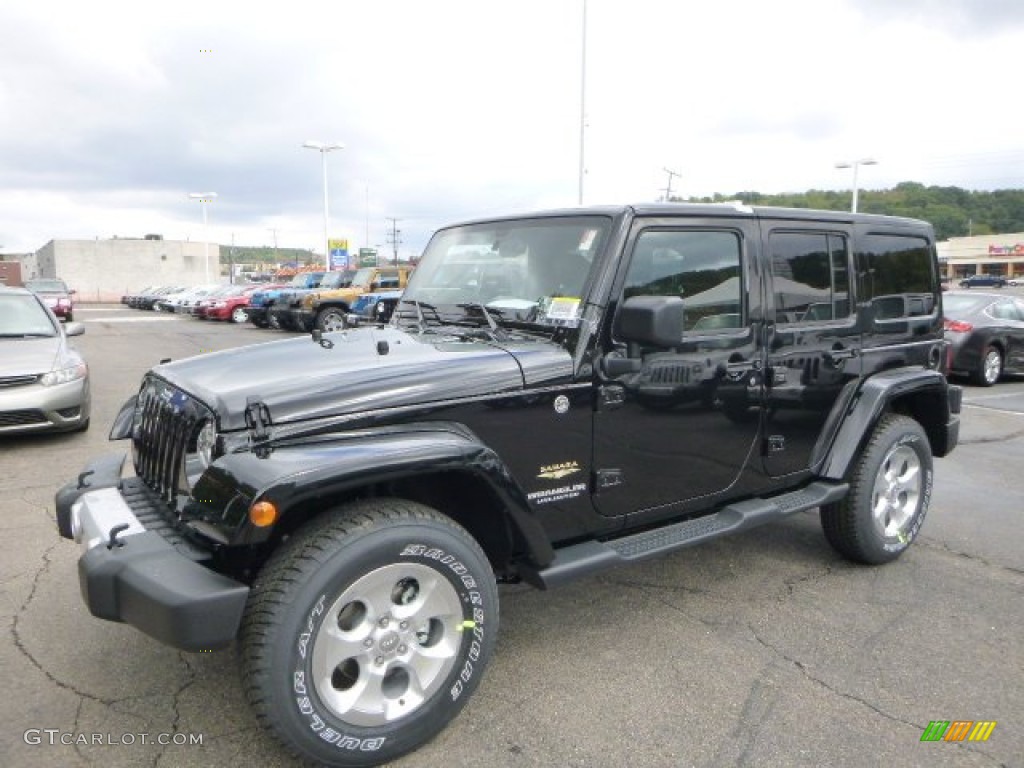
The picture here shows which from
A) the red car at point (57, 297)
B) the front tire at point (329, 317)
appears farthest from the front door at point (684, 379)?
the red car at point (57, 297)

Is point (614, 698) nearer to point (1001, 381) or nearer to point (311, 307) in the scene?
point (1001, 381)

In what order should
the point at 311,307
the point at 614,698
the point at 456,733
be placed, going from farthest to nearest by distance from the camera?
the point at 311,307 < the point at 614,698 < the point at 456,733

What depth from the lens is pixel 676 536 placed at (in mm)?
3326

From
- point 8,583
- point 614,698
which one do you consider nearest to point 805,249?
point 614,698

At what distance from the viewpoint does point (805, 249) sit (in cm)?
391

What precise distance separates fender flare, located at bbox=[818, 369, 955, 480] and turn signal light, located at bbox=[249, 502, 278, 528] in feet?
9.67

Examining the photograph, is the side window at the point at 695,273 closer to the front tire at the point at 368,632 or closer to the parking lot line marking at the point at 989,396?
the front tire at the point at 368,632

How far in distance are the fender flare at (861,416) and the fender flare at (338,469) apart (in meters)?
2.05

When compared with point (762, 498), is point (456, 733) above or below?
below

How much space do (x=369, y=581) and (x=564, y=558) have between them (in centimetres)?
85

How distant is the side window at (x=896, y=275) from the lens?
165 inches

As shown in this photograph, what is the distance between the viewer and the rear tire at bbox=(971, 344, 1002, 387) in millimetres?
11523

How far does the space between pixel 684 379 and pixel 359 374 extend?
56.7 inches

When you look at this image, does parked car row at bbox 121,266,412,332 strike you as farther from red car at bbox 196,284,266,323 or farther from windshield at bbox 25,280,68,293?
windshield at bbox 25,280,68,293
